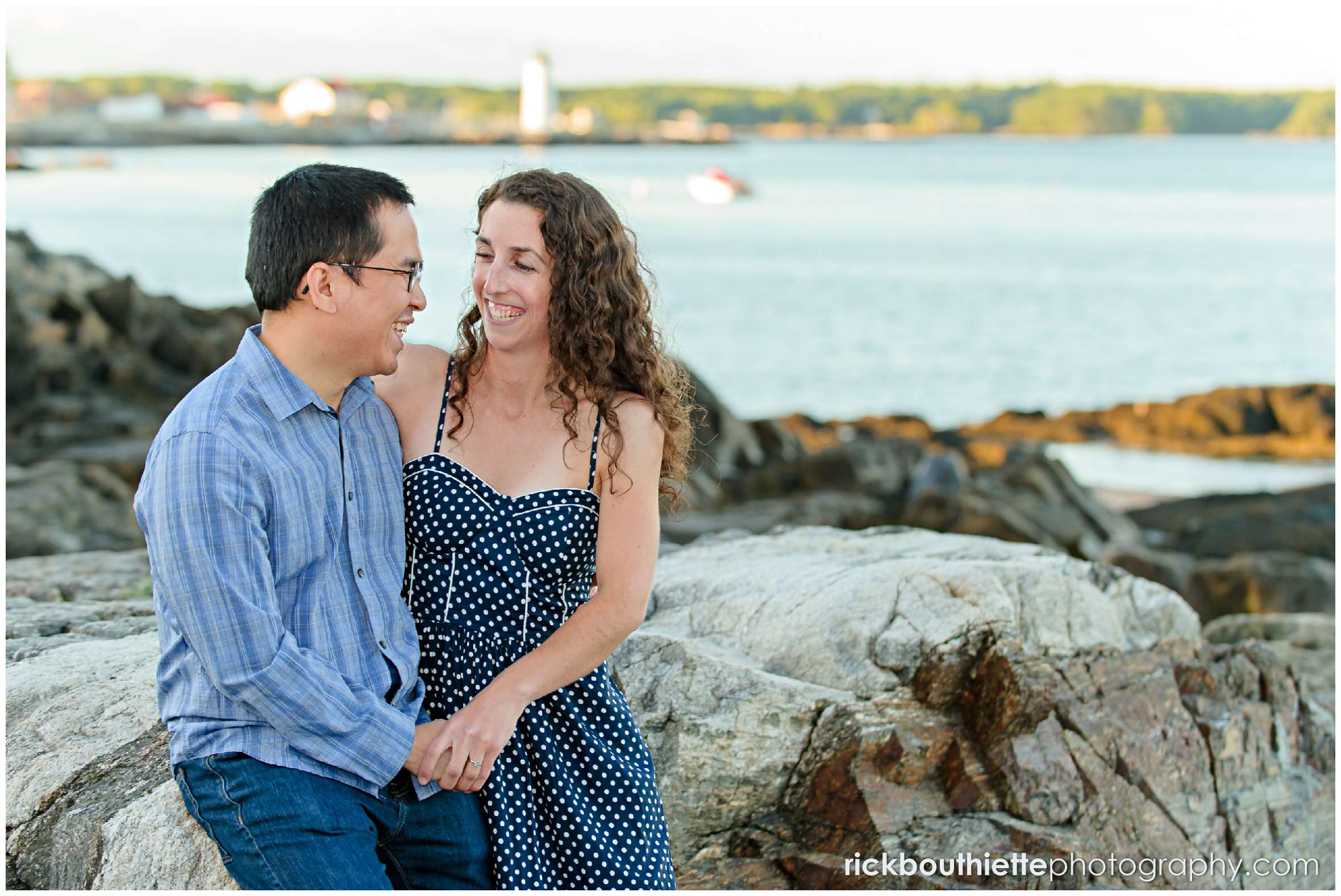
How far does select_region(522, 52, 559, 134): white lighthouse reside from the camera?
102000mm

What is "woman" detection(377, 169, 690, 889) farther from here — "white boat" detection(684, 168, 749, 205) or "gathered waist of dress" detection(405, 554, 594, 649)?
"white boat" detection(684, 168, 749, 205)

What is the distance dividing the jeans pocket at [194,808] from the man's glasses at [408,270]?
0.99 meters

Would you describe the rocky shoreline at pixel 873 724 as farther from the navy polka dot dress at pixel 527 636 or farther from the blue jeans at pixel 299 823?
the navy polka dot dress at pixel 527 636

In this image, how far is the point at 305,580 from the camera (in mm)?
2525

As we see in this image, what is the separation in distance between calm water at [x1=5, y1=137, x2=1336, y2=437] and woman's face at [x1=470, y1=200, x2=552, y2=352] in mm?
315

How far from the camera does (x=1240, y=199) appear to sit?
67250mm

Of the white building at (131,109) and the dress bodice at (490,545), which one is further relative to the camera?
the white building at (131,109)

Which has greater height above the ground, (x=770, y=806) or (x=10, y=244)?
(x=770, y=806)

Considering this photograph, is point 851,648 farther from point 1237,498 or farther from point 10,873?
point 1237,498

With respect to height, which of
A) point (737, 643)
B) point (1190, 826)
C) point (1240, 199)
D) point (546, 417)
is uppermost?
→ point (546, 417)

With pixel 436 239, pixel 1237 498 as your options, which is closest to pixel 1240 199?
pixel 436 239

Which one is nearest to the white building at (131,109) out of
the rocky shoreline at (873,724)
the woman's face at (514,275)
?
the rocky shoreline at (873,724)

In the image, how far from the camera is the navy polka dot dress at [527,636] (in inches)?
109

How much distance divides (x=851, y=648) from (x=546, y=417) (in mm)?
1185
